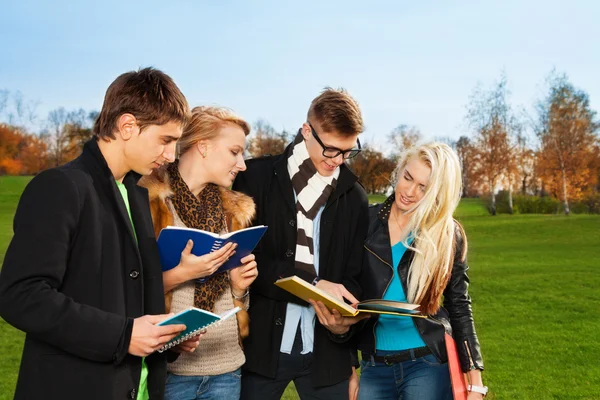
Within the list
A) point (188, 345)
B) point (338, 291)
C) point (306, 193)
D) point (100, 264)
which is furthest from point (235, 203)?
point (100, 264)

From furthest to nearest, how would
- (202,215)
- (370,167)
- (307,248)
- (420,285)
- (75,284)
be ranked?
(370,167) → (307,248) → (420,285) → (202,215) → (75,284)

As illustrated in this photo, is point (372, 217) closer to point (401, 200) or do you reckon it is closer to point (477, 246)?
point (401, 200)

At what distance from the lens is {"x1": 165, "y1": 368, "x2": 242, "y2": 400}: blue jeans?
2943 mm

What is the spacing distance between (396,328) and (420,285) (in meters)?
0.25

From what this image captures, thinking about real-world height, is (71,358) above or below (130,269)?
below

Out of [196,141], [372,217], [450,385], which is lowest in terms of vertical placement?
[450,385]

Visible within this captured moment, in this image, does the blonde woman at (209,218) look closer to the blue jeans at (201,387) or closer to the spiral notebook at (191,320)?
the blue jeans at (201,387)

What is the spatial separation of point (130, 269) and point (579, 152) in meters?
43.7

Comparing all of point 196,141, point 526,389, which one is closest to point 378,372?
point 196,141

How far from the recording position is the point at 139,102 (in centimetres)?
234

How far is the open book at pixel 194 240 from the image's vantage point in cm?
261

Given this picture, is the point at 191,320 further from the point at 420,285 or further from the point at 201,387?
the point at 420,285

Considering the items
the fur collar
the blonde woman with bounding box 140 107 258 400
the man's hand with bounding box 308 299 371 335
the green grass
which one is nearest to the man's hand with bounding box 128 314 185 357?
the blonde woman with bounding box 140 107 258 400

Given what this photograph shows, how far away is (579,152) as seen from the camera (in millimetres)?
42031
